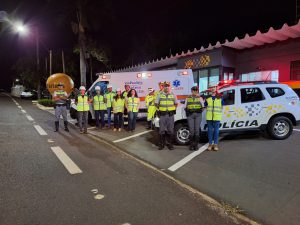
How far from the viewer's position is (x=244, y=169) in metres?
6.51

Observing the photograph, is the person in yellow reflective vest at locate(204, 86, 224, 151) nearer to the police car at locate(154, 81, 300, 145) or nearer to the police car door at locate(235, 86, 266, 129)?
the police car at locate(154, 81, 300, 145)

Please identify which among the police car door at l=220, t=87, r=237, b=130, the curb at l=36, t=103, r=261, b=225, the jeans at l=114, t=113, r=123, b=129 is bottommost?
the curb at l=36, t=103, r=261, b=225

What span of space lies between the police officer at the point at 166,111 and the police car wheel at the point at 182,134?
1.63 feet

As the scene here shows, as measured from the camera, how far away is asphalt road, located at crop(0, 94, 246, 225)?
414 centimetres

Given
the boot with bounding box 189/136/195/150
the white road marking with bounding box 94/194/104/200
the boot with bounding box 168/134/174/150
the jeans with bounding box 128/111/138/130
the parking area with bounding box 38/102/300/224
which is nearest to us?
the parking area with bounding box 38/102/300/224

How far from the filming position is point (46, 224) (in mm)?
3924

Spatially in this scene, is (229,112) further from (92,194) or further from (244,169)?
(92,194)

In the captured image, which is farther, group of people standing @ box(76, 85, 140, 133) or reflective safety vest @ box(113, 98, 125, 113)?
reflective safety vest @ box(113, 98, 125, 113)

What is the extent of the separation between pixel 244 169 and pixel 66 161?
4033 millimetres

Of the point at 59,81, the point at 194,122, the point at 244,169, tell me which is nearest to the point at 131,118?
the point at 194,122

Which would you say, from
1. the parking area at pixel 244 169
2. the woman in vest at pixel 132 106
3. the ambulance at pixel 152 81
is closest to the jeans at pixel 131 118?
the woman in vest at pixel 132 106

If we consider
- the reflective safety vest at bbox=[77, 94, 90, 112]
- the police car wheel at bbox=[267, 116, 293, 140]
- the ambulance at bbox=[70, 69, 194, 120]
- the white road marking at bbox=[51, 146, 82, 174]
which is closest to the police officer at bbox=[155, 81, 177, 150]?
the white road marking at bbox=[51, 146, 82, 174]

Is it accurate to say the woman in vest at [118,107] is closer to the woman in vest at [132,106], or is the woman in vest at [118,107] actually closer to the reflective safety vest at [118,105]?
the reflective safety vest at [118,105]

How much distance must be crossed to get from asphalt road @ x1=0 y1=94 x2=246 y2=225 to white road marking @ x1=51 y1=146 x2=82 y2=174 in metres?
0.11
